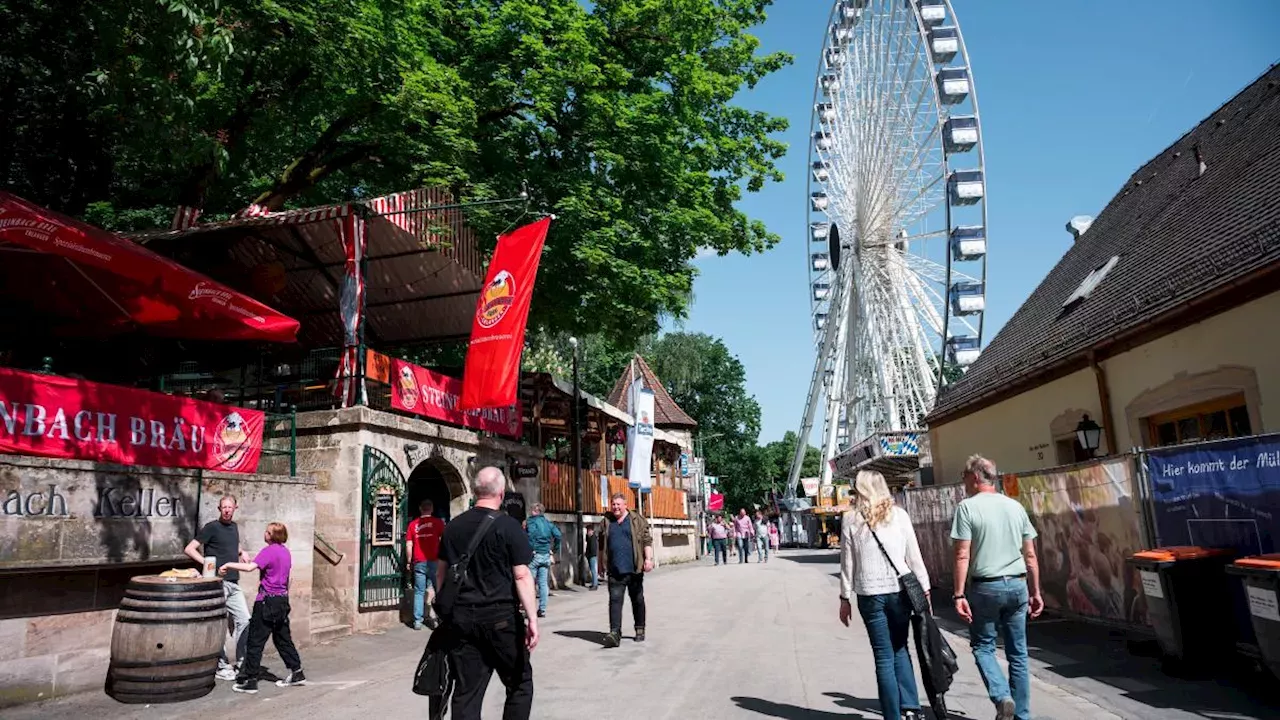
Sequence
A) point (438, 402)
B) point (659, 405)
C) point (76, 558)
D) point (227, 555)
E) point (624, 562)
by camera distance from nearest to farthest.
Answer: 1. point (76, 558)
2. point (227, 555)
3. point (624, 562)
4. point (438, 402)
5. point (659, 405)

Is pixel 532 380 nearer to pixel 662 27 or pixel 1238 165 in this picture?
pixel 662 27

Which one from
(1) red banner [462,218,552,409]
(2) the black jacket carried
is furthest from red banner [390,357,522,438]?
(2) the black jacket carried

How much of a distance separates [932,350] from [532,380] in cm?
1272

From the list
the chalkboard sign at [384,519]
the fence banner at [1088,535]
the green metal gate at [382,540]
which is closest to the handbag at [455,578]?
the fence banner at [1088,535]

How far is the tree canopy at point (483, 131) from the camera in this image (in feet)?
44.5

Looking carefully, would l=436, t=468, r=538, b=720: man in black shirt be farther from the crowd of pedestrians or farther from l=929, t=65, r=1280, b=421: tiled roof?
l=929, t=65, r=1280, b=421: tiled roof

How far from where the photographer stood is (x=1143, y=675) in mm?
7023

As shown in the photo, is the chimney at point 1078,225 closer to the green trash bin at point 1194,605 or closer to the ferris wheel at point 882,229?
the ferris wheel at point 882,229

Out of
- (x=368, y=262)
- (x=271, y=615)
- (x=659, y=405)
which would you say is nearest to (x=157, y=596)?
(x=271, y=615)

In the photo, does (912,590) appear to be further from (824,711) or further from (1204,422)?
(1204,422)

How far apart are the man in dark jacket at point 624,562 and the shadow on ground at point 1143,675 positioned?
3509mm

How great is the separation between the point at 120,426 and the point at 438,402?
6468mm

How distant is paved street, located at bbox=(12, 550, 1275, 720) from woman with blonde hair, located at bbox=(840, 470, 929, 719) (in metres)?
0.82

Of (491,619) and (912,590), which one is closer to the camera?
(491,619)
